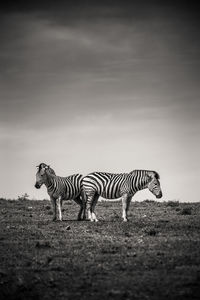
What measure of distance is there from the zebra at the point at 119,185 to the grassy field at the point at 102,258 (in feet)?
3.32

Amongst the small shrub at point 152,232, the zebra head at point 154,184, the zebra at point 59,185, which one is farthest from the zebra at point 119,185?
Answer: the small shrub at point 152,232

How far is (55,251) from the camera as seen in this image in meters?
17.0

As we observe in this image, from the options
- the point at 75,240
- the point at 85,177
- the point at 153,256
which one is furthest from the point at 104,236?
the point at 85,177

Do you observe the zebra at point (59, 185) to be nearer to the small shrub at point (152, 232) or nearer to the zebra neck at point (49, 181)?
the zebra neck at point (49, 181)

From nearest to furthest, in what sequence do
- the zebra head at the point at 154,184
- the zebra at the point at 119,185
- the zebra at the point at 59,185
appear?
the zebra at the point at 119,185, the zebra head at the point at 154,184, the zebra at the point at 59,185

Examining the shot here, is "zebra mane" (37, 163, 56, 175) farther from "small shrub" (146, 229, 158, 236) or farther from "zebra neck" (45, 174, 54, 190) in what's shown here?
"small shrub" (146, 229, 158, 236)

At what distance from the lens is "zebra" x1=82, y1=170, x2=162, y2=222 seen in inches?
1011

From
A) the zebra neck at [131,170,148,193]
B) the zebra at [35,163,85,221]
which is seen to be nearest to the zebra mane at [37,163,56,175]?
the zebra at [35,163,85,221]

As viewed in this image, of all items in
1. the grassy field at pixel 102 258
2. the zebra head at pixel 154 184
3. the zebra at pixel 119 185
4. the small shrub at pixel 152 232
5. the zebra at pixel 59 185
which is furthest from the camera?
the zebra at pixel 59 185

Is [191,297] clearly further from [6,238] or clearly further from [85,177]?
[85,177]

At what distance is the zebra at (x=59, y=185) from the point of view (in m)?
26.6

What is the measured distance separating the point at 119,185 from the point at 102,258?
34.3 feet

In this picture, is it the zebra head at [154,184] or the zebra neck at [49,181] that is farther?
the zebra neck at [49,181]

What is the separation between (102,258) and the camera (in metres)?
15.5
